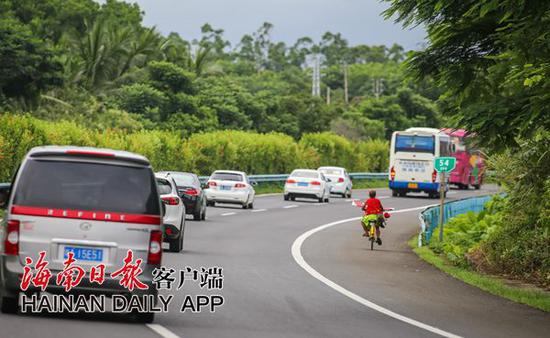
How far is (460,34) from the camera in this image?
56.1ft

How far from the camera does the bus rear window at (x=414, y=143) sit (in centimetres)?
6128

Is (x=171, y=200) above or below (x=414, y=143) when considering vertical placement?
below

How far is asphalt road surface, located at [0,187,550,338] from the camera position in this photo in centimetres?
1220

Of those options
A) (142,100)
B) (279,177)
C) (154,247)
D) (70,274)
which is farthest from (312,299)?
(142,100)

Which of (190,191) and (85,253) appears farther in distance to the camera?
(190,191)

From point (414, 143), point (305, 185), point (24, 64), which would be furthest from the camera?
point (414, 143)

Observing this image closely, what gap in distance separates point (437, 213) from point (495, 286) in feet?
48.8

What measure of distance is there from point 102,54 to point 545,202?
51.4 metres

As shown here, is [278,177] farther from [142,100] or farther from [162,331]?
[162,331]

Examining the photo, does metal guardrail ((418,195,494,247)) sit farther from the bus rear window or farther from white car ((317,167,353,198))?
the bus rear window

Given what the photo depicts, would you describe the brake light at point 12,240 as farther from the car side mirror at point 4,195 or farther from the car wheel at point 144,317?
the car wheel at point 144,317

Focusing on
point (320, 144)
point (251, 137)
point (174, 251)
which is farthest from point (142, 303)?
point (320, 144)

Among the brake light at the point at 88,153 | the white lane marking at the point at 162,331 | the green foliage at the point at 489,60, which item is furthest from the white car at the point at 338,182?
the brake light at the point at 88,153

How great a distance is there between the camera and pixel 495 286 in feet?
67.2
